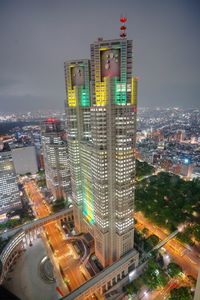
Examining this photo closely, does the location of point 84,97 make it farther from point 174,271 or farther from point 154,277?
point 174,271

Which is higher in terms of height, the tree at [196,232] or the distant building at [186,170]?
the distant building at [186,170]

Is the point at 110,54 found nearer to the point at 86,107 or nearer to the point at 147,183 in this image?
the point at 86,107

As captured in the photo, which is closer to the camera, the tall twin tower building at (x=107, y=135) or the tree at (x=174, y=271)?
the tall twin tower building at (x=107, y=135)

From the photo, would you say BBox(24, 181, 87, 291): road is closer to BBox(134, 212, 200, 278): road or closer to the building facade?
the building facade

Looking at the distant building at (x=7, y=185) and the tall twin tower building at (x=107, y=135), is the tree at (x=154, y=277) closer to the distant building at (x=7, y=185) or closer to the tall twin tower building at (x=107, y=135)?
the tall twin tower building at (x=107, y=135)

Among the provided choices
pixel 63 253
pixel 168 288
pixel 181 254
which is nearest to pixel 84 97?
pixel 63 253

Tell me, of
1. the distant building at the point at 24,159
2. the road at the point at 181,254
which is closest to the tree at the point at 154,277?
the road at the point at 181,254
